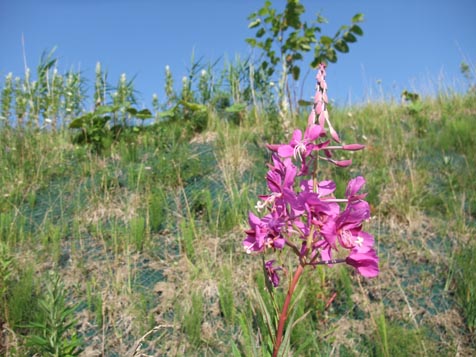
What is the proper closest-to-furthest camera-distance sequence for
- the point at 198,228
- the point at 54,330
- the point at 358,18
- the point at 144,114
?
the point at 54,330 < the point at 198,228 < the point at 358,18 < the point at 144,114

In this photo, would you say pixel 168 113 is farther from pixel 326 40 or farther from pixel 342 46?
pixel 342 46

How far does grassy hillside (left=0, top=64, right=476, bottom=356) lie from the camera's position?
7.84 ft

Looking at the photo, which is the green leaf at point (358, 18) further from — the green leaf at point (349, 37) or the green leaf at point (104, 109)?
the green leaf at point (104, 109)

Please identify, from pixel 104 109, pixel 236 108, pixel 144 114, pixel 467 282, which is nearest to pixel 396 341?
pixel 467 282

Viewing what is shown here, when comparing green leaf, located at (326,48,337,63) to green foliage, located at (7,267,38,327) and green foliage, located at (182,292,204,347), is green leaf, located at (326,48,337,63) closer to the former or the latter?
green foliage, located at (182,292,204,347)

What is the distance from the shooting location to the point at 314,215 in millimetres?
1096

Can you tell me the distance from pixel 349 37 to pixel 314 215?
169 inches

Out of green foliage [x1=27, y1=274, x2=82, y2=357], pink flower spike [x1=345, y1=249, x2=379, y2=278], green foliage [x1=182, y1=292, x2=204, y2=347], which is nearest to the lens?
pink flower spike [x1=345, y1=249, x2=379, y2=278]

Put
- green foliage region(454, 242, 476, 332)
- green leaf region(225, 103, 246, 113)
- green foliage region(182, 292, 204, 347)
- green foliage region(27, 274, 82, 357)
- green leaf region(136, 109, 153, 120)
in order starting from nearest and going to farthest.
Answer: green foliage region(27, 274, 82, 357) < green foliage region(182, 292, 204, 347) < green foliage region(454, 242, 476, 332) < green leaf region(136, 109, 153, 120) < green leaf region(225, 103, 246, 113)

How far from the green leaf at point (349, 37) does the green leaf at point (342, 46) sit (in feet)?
0.16

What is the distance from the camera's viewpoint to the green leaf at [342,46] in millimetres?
4910

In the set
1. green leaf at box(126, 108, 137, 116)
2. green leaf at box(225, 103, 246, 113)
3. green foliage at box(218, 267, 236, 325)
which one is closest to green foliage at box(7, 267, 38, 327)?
green foliage at box(218, 267, 236, 325)

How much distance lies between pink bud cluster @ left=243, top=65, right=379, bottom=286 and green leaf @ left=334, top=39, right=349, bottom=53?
4032 mm

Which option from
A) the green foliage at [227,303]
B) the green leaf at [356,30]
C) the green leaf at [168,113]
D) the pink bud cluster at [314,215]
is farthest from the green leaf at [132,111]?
the pink bud cluster at [314,215]
